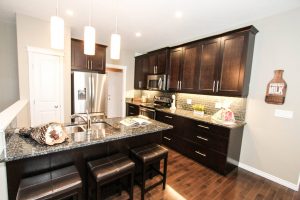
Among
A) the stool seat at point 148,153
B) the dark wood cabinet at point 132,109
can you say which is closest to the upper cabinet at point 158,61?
the dark wood cabinet at point 132,109

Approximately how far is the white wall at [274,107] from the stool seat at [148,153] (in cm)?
187

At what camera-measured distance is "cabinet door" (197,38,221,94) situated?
9.30 ft

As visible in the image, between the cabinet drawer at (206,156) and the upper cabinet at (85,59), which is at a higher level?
the upper cabinet at (85,59)

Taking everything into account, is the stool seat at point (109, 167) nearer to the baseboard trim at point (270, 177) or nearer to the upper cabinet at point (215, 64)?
the upper cabinet at point (215, 64)

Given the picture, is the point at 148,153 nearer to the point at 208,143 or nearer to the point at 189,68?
the point at 208,143

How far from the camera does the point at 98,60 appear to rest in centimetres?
400

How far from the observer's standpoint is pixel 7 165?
4.09 feet

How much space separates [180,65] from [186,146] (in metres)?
1.96

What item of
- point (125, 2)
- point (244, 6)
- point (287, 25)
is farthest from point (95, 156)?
point (287, 25)

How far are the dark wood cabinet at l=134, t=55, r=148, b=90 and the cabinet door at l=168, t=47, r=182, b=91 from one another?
110cm

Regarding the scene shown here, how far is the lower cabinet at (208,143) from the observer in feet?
8.02

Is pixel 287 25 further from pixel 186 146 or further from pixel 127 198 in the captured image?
pixel 127 198

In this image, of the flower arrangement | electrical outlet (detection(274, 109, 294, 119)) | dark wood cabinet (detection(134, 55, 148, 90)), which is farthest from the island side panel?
dark wood cabinet (detection(134, 55, 148, 90))

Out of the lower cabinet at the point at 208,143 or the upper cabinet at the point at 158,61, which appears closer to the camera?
the lower cabinet at the point at 208,143
